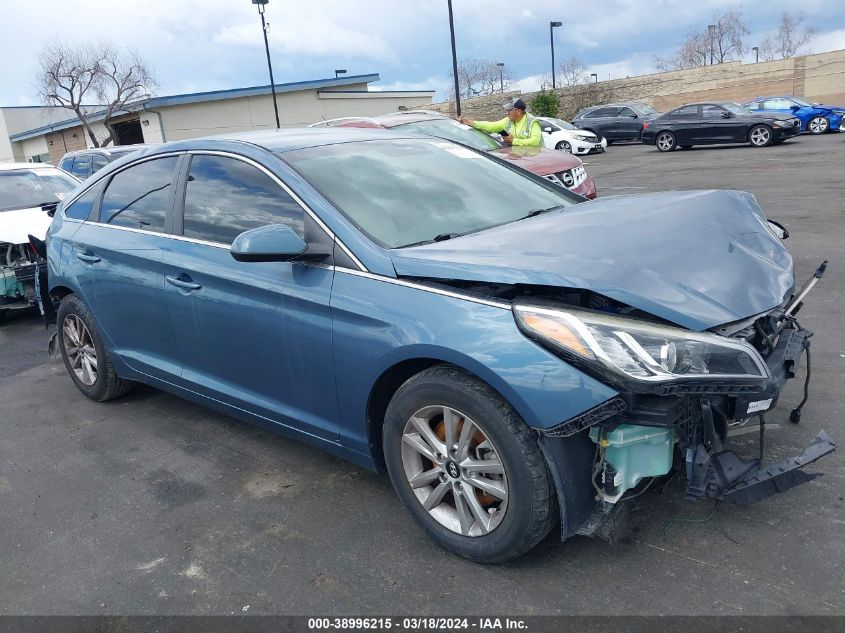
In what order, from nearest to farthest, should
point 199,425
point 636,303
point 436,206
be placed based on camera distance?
1. point 636,303
2. point 436,206
3. point 199,425

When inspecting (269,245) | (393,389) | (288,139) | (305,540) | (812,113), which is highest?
(288,139)

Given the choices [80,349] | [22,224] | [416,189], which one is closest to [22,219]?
[22,224]

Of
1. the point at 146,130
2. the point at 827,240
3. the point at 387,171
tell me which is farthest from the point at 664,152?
the point at 146,130

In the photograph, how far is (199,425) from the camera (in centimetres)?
459

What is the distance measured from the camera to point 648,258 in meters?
2.79

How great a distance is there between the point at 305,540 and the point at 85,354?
8.73 ft

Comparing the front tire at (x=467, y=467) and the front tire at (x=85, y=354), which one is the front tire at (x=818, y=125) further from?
the front tire at (x=467, y=467)

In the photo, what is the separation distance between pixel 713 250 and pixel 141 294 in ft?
10.00

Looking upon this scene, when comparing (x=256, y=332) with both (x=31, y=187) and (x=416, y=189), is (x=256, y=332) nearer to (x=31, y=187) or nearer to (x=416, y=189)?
(x=416, y=189)

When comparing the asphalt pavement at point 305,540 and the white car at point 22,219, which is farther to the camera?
the white car at point 22,219

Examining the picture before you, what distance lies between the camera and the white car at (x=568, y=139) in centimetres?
2466

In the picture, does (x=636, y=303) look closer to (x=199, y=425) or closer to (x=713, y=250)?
(x=713, y=250)

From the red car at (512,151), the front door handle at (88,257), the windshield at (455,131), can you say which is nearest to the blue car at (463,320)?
the front door handle at (88,257)

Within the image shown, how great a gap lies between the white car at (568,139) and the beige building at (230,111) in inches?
744
